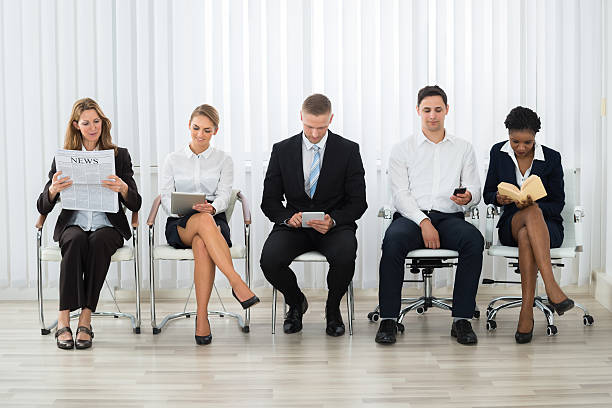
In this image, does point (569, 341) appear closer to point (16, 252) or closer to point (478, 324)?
point (478, 324)

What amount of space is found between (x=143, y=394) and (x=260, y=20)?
9.46ft

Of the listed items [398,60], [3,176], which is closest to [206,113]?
[398,60]

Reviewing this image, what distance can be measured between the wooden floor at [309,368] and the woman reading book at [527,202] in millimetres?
377

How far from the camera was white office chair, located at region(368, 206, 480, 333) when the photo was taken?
4.21 m

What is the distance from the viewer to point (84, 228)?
172 inches

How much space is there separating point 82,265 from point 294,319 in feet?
4.15

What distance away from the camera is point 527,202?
4.20 meters

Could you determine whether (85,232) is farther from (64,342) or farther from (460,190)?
(460,190)

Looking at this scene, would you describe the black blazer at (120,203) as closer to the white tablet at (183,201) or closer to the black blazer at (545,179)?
the white tablet at (183,201)

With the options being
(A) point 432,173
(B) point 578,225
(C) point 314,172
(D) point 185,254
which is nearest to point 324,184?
(C) point 314,172

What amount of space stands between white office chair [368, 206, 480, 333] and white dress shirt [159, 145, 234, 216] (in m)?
0.98

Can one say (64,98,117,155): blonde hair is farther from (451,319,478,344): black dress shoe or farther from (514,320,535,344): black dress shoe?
(514,320,535,344): black dress shoe

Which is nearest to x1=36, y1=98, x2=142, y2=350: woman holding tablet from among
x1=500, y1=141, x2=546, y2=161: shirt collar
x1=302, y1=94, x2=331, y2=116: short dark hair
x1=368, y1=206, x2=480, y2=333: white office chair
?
x1=302, y1=94, x2=331, y2=116: short dark hair

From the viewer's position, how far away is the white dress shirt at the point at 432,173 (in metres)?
4.48
